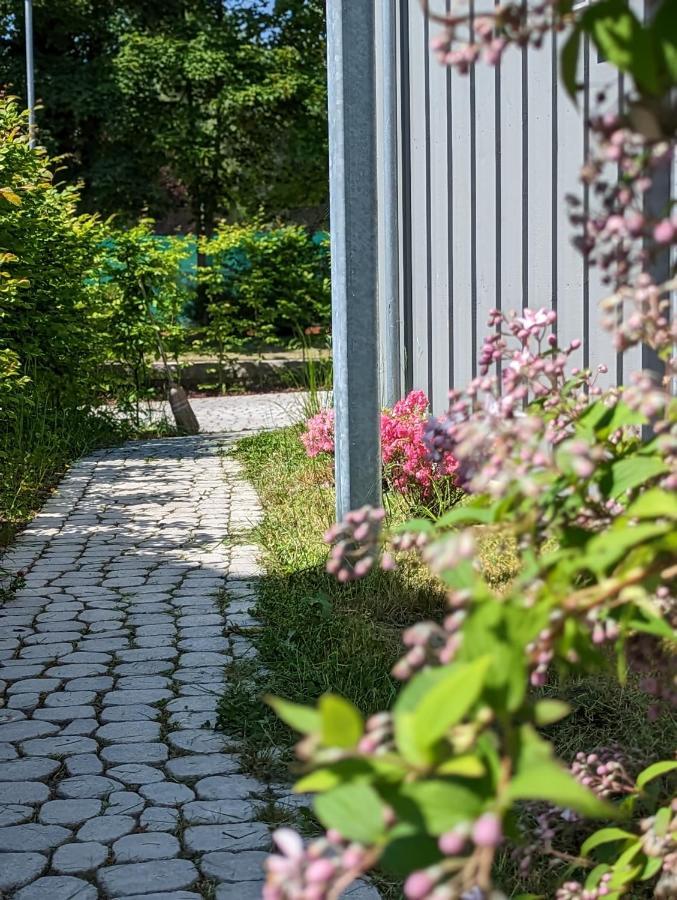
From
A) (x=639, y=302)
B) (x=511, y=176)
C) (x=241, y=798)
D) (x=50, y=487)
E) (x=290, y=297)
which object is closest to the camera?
(x=639, y=302)

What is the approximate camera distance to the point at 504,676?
34.0 inches

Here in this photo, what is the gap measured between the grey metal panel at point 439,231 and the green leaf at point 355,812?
5586mm

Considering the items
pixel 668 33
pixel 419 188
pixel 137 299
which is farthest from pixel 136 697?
pixel 137 299

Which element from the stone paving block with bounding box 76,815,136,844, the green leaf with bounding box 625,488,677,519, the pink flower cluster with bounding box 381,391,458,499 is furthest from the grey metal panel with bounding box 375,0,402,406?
the green leaf with bounding box 625,488,677,519

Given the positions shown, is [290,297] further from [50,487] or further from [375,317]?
[375,317]

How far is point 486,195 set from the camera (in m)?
5.71

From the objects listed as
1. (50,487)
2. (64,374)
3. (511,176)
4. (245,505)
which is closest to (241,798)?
(511,176)

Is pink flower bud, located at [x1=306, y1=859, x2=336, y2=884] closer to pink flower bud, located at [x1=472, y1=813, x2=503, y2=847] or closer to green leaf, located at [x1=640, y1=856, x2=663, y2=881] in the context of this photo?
pink flower bud, located at [x1=472, y1=813, x2=503, y2=847]

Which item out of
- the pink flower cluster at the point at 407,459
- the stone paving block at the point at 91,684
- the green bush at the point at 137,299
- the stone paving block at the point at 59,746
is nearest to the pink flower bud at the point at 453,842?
the stone paving block at the point at 59,746

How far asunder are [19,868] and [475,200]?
13.9 ft

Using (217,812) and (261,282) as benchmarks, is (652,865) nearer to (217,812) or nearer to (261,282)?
(217,812)

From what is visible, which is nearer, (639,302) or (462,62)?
(462,62)

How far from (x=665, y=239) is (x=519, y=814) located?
2055 millimetres

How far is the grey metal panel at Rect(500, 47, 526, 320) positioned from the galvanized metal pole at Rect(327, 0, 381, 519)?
3.10 feet
